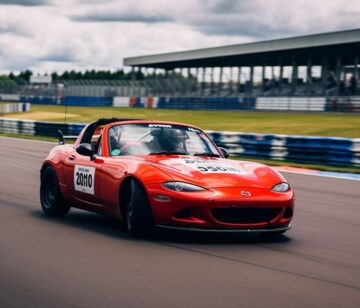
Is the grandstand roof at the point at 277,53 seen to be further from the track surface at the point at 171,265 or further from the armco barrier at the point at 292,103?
the track surface at the point at 171,265

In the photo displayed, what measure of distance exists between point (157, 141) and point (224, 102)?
47702mm

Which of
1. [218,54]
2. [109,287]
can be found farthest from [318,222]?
[218,54]

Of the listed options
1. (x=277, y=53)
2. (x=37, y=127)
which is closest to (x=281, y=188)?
(x=37, y=127)

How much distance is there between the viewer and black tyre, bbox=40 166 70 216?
384 inches

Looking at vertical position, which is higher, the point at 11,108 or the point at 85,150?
the point at 85,150

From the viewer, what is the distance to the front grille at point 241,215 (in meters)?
7.56

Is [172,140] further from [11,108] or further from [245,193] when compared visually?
[11,108]

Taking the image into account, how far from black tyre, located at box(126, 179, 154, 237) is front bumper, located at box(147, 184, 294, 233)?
69 mm

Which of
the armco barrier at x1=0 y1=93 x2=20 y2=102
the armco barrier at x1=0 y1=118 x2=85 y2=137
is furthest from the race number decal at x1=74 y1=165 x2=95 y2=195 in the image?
the armco barrier at x1=0 y1=93 x2=20 y2=102

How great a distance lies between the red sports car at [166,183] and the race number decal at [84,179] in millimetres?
10

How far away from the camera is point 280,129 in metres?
34.0

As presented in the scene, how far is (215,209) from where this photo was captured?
24.7ft

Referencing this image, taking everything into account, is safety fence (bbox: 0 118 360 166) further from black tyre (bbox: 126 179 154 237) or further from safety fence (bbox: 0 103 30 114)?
safety fence (bbox: 0 103 30 114)

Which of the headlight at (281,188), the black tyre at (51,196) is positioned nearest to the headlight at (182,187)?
the headlight at (281,188)
